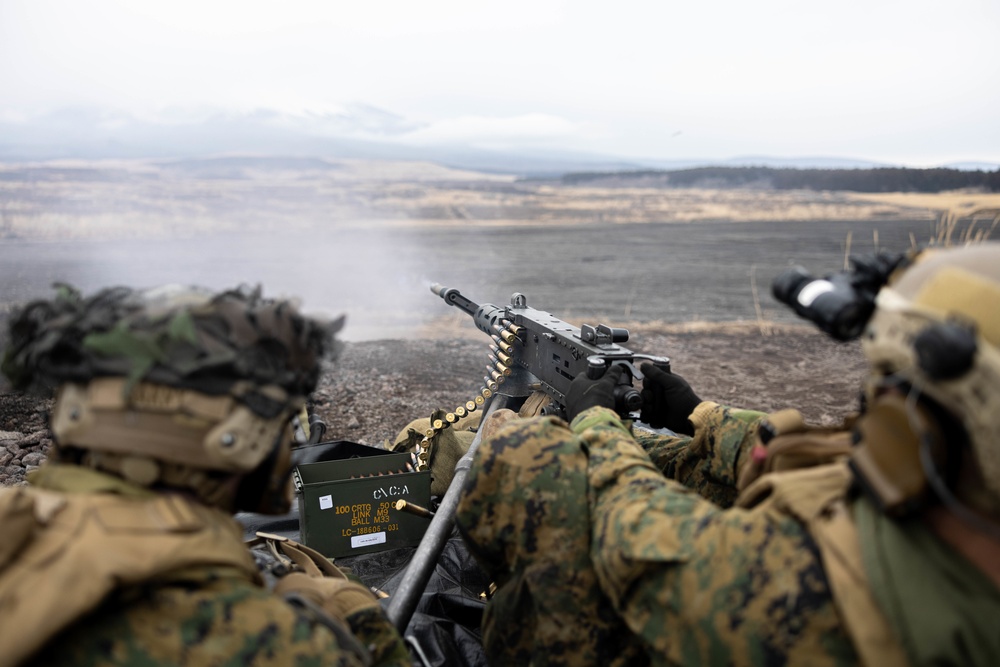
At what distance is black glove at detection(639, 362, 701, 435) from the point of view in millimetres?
3582

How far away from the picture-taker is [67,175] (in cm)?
3156

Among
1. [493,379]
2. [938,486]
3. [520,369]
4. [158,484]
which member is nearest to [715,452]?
[938,486]

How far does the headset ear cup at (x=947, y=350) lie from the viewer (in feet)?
4.95

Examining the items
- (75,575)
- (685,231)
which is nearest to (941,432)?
(75,575)

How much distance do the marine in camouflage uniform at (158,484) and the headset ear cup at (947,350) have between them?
1.55 m

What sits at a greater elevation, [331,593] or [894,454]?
[894,454]

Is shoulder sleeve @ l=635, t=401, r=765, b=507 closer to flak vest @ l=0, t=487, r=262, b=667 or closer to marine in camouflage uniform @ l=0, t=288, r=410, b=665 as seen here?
marine in camouflage uniform @ l=0, t=288, r=410, b=665

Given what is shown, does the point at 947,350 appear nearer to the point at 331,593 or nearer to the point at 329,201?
the point at 331,593

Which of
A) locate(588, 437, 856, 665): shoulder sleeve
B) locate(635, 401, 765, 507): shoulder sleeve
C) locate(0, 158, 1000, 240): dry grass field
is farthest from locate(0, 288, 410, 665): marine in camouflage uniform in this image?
locate(0, 158, 1000, 240): dry grass field

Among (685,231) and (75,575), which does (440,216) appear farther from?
(75,575)

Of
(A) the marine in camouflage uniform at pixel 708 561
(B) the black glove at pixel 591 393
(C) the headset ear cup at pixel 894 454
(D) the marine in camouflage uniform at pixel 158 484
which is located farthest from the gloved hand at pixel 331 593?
(C) the headset ear cup at pixel 894 454

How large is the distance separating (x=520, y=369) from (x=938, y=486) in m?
3.67

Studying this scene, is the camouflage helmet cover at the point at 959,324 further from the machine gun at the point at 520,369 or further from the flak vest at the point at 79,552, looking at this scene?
the flak vest at the point at 79,552

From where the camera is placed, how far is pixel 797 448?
86.9 inches
